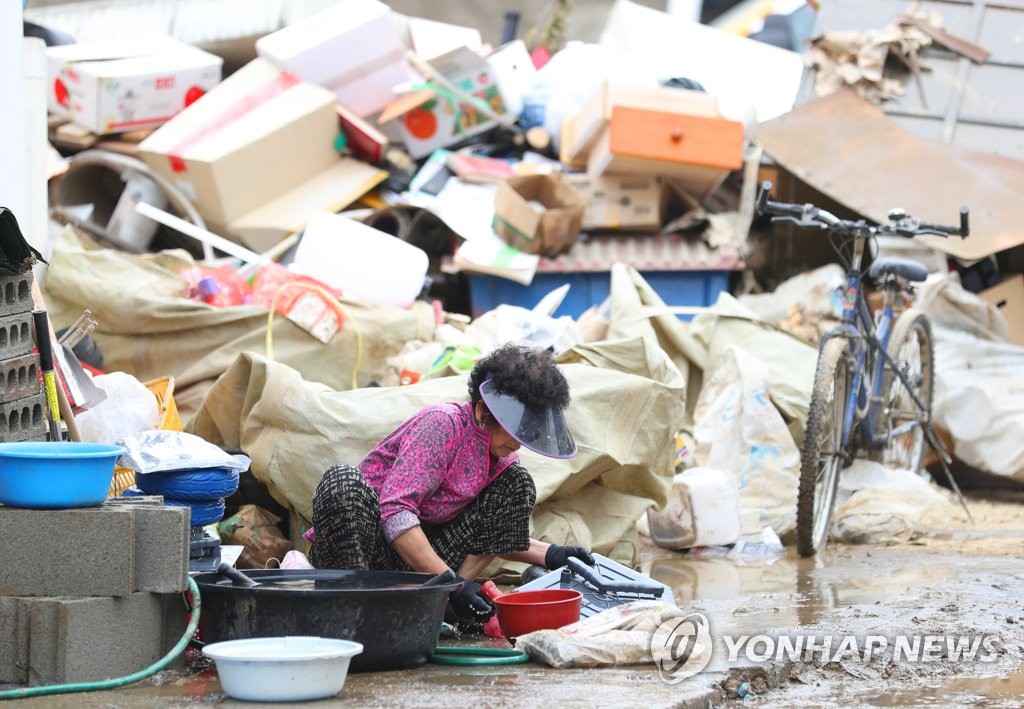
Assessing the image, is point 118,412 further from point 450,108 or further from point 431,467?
point 450,108

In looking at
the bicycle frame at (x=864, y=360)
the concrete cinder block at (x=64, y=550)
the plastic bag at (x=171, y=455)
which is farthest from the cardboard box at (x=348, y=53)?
the concrete cinder block at (x=64, y=550)

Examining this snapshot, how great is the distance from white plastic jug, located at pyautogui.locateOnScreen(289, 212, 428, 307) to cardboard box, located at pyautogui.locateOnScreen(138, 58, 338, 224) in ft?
2.69

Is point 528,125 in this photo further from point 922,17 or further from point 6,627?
point 6,627

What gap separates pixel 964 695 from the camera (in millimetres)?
3605

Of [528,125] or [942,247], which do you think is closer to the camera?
[942,247]

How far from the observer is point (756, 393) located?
6.32 meters

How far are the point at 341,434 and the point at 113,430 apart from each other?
843 millimetres

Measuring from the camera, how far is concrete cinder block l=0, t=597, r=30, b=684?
321 centimetres

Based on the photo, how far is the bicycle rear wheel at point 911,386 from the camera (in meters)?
6.59

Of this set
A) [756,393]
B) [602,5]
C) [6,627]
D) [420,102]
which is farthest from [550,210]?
[602,5]

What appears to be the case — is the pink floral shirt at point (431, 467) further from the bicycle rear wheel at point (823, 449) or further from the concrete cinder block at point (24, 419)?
the bicycle rear wheel at point (823, 449)

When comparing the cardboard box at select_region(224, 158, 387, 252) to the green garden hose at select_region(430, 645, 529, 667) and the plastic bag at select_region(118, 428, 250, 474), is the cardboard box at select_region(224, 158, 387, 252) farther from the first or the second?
the green garden hose at select_region(430, 645, 529, 667)

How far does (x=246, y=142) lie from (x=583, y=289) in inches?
83.5

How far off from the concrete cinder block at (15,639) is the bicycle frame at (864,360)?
12.3ft
